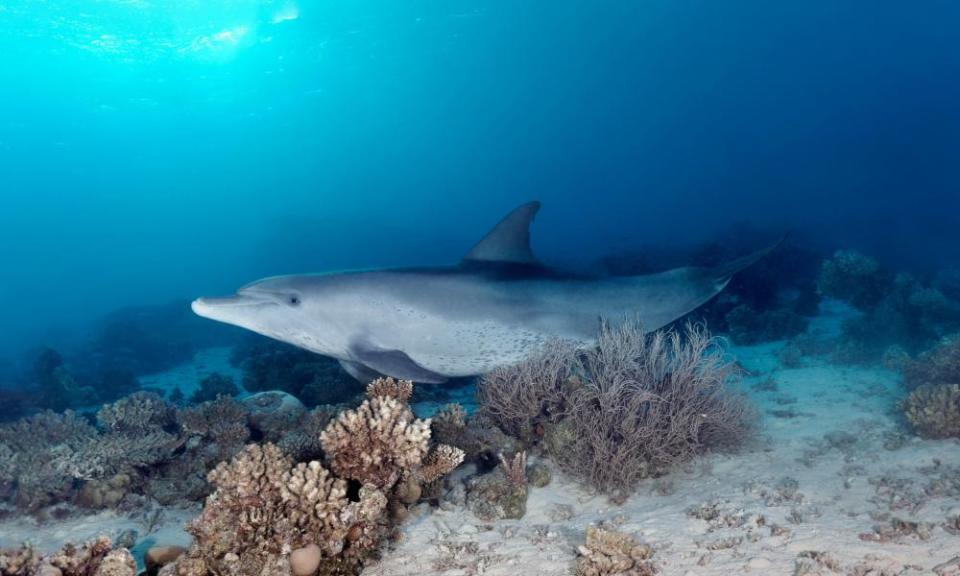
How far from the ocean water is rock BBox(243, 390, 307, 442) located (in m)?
1.77

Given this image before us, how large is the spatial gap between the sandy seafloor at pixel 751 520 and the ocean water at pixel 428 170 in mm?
135

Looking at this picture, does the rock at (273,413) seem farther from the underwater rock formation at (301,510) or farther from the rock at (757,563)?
the rock at (757,563)

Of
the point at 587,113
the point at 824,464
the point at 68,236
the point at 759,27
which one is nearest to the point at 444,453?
the point at 824,464

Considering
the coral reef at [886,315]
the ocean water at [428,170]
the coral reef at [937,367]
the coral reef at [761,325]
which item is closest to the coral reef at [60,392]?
the ocean water at [428,170]

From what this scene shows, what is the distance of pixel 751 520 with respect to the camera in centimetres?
390

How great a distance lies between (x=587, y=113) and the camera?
325 feet

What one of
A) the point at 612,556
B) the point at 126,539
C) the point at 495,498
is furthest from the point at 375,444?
the point at 126,539

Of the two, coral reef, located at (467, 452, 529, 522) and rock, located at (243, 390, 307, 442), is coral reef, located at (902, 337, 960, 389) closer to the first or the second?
coral reef, located at (467, 452, 529, 522)

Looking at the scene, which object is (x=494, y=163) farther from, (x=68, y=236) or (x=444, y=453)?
(x=444, y=453)

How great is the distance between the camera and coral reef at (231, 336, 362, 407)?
27.5 feet

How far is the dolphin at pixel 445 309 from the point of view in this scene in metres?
5.80

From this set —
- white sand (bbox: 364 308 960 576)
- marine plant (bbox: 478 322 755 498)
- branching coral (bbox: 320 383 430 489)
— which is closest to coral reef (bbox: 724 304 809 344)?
white sand (bbox: 364 308 960 576)

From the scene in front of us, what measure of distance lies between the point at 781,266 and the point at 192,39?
56.3 m

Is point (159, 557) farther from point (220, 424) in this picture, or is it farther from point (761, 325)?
point (761, 325)
